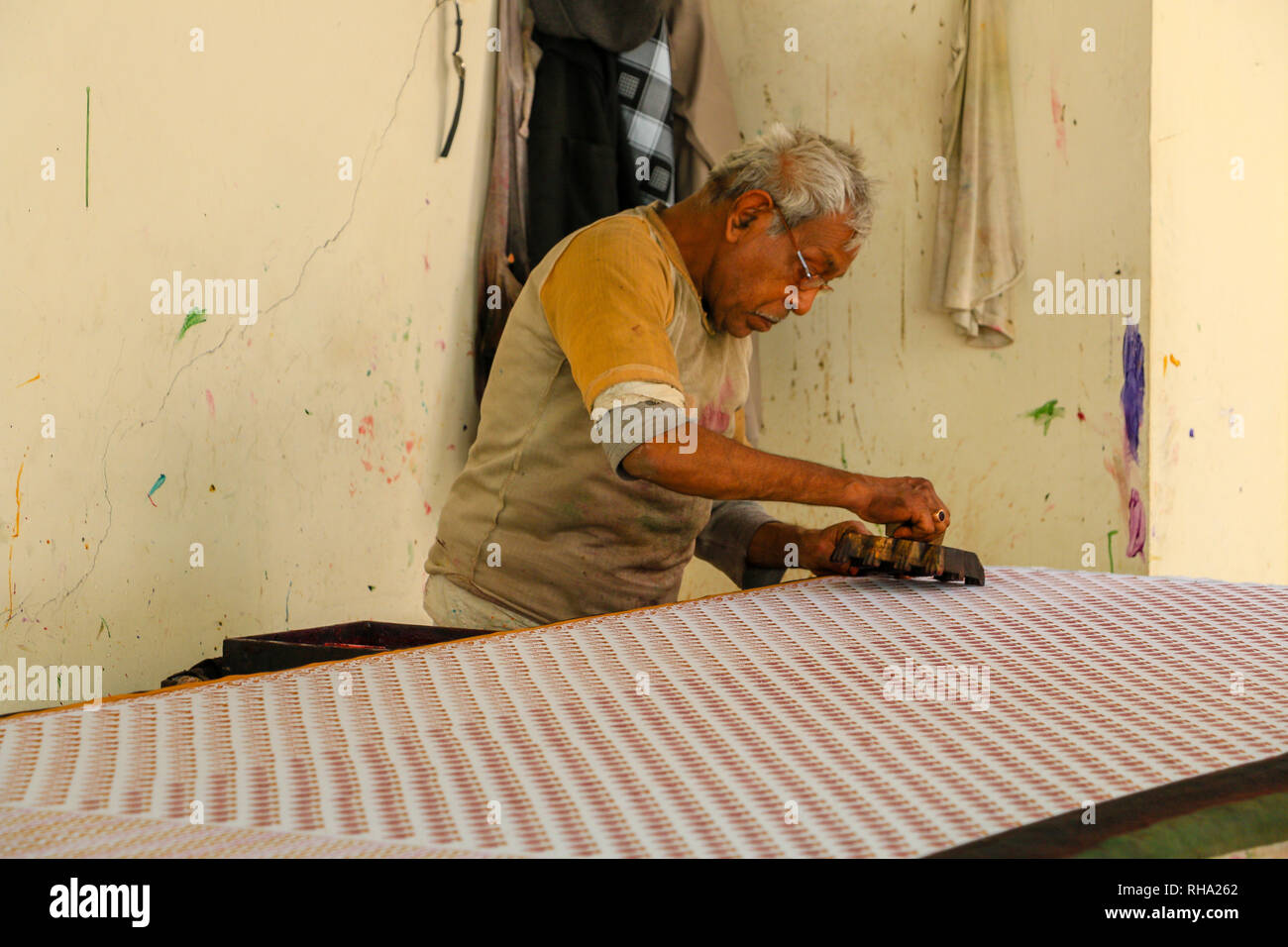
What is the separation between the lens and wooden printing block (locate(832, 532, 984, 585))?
146cm

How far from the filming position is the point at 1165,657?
120 cm

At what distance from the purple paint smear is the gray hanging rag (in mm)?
452

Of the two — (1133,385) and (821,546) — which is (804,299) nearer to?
(821,546)

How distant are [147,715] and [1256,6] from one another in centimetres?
324

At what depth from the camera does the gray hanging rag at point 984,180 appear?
2.58 m

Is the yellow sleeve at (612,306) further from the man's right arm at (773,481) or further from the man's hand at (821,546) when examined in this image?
the man's hand at (821,546)

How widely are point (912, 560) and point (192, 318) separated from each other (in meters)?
1.20

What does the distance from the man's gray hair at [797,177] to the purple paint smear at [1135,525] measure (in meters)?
1.23

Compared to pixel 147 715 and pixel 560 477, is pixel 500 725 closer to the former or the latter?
pixel 147 715

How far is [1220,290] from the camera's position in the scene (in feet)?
9.40

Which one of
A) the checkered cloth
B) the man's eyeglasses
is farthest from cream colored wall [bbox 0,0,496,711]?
the man's eyeglasses

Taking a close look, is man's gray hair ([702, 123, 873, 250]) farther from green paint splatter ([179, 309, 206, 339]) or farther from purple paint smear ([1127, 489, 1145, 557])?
purple paint smear ([1127, 489, 1145, 557])
